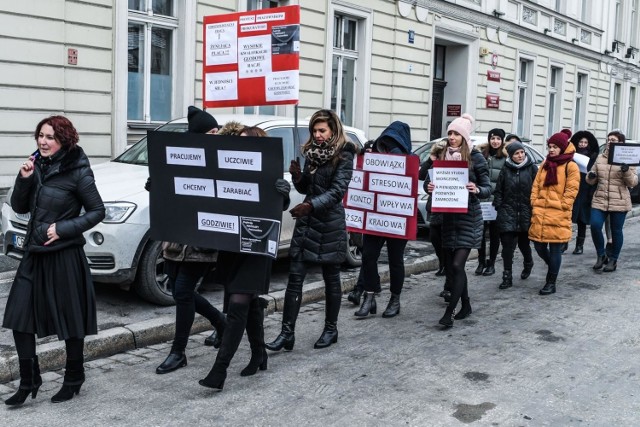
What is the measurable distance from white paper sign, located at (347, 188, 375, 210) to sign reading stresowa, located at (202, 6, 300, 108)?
1.16 m

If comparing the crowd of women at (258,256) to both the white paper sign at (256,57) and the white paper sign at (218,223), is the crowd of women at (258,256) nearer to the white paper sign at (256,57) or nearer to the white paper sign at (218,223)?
the white paper sign at (218,223)

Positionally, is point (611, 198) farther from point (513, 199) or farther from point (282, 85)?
point (282, 85)

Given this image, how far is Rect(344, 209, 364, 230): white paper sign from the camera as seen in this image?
23.1 feet

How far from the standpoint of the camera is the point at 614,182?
955cm

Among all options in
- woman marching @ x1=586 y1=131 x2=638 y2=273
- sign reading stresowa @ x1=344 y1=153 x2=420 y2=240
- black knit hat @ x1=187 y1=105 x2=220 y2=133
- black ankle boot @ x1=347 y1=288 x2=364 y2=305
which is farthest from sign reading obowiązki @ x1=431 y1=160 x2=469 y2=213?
woman marching @ x1=586 y1=131 x2=638 y2=273

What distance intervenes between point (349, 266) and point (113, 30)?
218 inches

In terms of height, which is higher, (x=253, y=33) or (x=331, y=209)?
(x=253, y=33)

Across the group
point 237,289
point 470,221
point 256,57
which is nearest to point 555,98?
point 470,221

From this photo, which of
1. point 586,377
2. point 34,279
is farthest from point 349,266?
point 34,279

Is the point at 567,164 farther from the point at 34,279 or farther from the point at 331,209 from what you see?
the point at 34,279

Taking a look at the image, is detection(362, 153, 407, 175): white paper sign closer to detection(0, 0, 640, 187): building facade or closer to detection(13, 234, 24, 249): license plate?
detection(13, 234, 24, 249): license plate

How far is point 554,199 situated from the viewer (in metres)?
8.21

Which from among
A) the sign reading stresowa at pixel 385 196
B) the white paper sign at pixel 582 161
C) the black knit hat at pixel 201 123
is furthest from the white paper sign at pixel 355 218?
the white paper sign at pixel 582 161

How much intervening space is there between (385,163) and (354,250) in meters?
2.31
